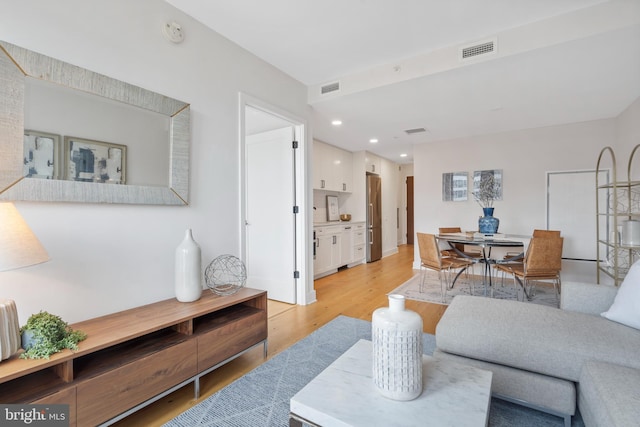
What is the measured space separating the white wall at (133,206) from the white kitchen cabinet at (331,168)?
8.68 ft

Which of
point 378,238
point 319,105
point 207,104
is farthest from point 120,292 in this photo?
point 378,238

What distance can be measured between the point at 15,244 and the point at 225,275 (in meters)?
1.39

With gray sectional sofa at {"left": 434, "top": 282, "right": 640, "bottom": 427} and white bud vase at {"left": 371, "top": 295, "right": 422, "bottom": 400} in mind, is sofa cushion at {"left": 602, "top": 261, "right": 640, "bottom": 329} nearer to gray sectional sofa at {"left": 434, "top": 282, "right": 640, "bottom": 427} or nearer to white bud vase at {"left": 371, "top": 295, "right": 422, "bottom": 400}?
gray sectional sofa at {"left": 434, "top": 282, "right": 640, "bottom": 427}

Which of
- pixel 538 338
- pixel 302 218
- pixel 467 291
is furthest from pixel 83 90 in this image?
pixel 467 291

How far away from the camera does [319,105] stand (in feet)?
12.0

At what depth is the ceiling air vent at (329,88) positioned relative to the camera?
336 cm

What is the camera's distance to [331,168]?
5.73m

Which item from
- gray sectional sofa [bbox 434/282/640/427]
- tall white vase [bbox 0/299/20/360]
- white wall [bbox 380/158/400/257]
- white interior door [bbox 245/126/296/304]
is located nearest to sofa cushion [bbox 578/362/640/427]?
gray sectional sofa [bbox 434/282/640/427]

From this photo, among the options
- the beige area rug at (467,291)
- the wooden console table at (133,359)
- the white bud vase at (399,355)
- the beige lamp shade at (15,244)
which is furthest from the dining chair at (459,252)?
the beige lamp shade at (15,244)

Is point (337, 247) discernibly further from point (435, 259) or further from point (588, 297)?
point (588, 297)

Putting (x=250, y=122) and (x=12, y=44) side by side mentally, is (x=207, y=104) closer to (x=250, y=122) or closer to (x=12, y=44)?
(x=12, y=44)

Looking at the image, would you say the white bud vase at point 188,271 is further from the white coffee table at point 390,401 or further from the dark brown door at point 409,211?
the dark brown door at point 409,211

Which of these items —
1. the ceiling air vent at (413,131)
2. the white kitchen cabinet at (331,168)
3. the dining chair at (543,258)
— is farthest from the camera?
the white kitchen cabinet at (331,168)

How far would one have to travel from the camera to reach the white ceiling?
2.20m
